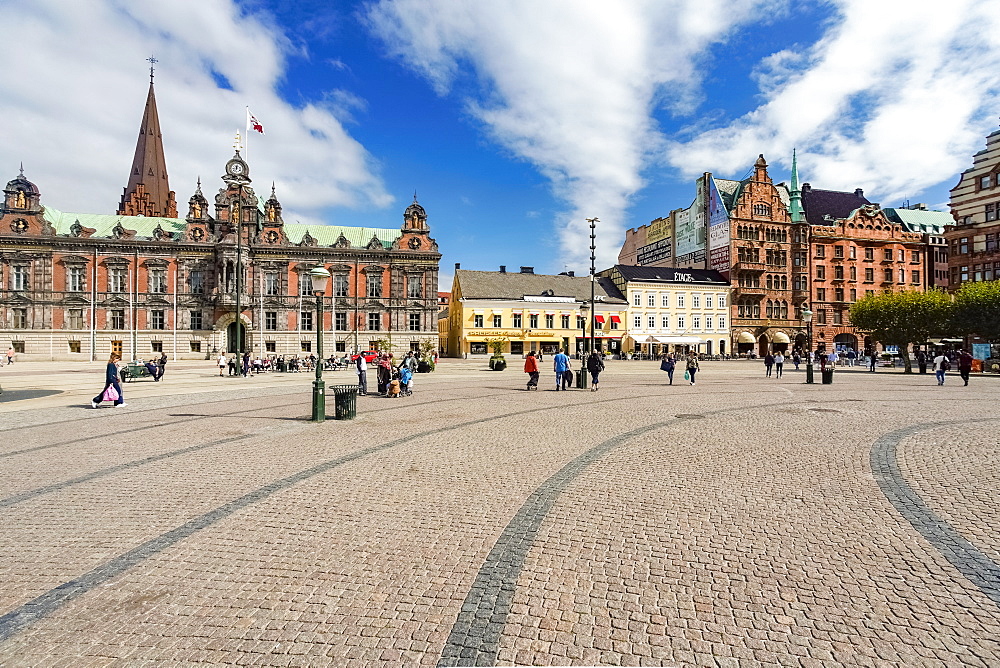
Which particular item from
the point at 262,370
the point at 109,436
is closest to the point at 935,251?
the point at 262,370

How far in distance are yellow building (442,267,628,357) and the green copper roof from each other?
10.6 m

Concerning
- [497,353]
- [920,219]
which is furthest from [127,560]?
[920,219]

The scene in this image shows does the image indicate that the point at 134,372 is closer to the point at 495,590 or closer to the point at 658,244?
the point at 495,590

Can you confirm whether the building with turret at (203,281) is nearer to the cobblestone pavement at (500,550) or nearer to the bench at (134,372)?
the bench at (134,372)

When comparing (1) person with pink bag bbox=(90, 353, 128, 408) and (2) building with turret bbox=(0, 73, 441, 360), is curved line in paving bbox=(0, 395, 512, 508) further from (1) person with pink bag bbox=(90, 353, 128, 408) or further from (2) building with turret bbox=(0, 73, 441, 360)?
(2) building with turret bbox=(0, 73, 441, 360)

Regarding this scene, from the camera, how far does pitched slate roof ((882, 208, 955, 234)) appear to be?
66.7m

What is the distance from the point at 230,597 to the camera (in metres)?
3.94

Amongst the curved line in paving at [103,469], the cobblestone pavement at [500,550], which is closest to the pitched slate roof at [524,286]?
the curved line in paving at [103,469]

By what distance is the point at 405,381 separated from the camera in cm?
1822

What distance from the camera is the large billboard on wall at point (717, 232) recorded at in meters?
59.7

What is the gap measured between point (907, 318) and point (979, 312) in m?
4.07

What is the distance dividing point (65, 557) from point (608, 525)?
16.5ft

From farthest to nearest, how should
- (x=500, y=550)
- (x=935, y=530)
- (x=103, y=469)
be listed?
(x=103, y=469)
(x=935, y=530)
(x=500, y=550)

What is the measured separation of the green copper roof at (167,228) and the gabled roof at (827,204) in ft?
165
